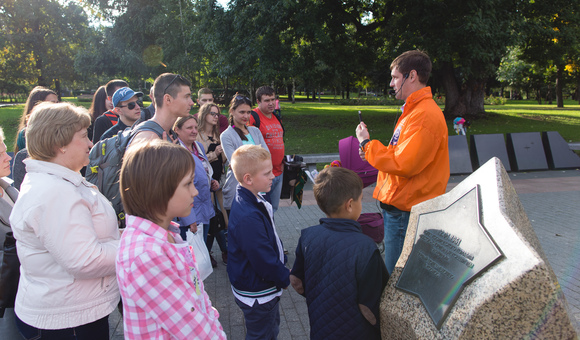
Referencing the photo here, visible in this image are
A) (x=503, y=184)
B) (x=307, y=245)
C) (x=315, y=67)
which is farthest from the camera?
(x=315, y=67)

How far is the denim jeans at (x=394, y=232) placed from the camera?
2.94 metres

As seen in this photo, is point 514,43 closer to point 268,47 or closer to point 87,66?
point 268,47

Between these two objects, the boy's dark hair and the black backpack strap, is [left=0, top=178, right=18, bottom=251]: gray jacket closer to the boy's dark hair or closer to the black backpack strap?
the boy's dark hair

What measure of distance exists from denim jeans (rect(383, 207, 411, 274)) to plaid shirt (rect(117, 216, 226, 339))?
1.78 metres

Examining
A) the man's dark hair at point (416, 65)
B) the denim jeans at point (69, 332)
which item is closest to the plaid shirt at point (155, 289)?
the denim jeans at point (69, 332)

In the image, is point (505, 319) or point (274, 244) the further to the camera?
point (274, 244)

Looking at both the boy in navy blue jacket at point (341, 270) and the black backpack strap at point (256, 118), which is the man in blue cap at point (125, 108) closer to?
the black backpack strap at point (256, 118)

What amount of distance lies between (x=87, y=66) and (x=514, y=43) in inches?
1100

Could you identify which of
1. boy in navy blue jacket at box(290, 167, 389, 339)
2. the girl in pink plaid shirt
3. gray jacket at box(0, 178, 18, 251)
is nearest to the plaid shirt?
the girl in pink plaid shirt

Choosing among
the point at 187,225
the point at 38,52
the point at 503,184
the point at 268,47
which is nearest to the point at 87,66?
the point at 38,52

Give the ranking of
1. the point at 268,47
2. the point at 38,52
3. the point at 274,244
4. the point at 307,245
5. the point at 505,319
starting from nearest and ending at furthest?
the point at 505,319, the point at 307,245, the point at 274,244, the point at 268,47, the point at 38,52

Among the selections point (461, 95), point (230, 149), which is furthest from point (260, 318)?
point (461, 95)

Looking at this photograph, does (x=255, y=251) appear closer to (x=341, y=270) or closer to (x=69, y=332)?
(x=341, y=270)

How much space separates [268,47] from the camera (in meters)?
14.3
